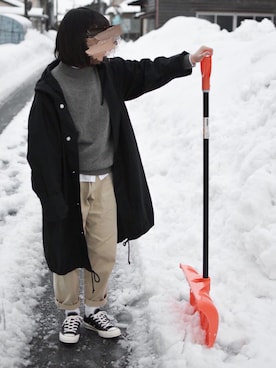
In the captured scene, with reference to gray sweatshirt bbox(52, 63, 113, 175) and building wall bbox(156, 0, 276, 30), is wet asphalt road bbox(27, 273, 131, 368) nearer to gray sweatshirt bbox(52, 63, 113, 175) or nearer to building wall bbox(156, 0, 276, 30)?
gray sweatshirt bbox(52, 63, 113, 175)

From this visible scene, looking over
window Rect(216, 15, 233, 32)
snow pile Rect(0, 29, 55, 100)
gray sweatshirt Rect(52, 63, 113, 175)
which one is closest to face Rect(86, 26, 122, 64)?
gray sweatshirt Rect(52, 63, 113, 175)

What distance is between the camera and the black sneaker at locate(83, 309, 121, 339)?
2990 millimetres

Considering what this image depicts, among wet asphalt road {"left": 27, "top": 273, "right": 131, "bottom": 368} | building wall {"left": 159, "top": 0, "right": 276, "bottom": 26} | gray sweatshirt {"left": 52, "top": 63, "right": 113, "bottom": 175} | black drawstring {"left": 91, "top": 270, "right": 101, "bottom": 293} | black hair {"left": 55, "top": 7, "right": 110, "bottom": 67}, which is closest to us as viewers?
black hair {"left": 55, "top": 7, "right": 110, "bottom": 67}

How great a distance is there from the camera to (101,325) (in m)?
3.01

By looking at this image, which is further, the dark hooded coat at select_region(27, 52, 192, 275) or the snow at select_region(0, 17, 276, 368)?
the snow at select_region(0, 17, 276, 368)

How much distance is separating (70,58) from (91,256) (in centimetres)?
114

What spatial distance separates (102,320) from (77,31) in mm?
1740

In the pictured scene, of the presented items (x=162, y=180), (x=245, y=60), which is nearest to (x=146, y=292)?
(x=162, y=180)

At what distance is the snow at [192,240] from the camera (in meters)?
2.80

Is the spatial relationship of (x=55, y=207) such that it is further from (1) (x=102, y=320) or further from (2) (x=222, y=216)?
(2) (x=222, y=216)

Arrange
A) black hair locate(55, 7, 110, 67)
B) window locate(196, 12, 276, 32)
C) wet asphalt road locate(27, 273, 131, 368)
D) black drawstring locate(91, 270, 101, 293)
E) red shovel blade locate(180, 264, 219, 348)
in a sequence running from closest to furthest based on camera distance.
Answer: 1. black hair locate(55, 7, 110, 67)
2. red shovel blade locate(180, 264, 219, 348)
3. wet asphalt road locate(27, 273, 131, 368)
4. black drawstring locate(91, 270, 101, 293)
5. window locate(196, 12, 276, 32)

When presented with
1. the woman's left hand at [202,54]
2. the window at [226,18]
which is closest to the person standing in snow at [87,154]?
the woman's left hand at [202,54]

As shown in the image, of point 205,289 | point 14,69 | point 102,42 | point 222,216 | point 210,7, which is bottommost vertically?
point 14,69

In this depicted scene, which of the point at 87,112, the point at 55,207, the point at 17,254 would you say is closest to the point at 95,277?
the point at 55,207
